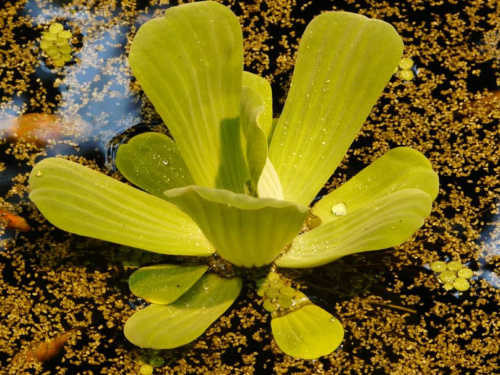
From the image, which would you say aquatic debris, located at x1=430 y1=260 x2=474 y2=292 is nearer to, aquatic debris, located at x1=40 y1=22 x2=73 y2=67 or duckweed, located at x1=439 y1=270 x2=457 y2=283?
duckweed, located at x1=439 y1=270 x2=457 y2=283

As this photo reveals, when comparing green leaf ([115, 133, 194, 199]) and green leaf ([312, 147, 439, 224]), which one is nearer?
green leaf ([312, 147, 439, 224])

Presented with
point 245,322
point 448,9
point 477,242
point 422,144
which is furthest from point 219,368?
point 448,9

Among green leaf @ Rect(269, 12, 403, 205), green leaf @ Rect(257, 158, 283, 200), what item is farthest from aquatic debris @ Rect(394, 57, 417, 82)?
green leaf @ Rect(257, 158, 283, 200)

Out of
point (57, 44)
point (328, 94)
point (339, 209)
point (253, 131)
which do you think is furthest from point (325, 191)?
point (57, 44)

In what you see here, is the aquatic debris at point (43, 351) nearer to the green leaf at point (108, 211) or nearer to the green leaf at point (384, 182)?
the green leaf at point (108, 211)

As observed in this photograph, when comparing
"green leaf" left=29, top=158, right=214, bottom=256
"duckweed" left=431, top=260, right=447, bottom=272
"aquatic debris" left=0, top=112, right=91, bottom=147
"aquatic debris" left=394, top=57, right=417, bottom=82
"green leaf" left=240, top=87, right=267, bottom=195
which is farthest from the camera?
"aquatic debris" left=394, top=57, right=417, bottom=82

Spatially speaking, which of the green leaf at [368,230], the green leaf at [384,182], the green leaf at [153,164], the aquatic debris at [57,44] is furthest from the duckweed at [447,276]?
the aquatic debris at [57,44]
